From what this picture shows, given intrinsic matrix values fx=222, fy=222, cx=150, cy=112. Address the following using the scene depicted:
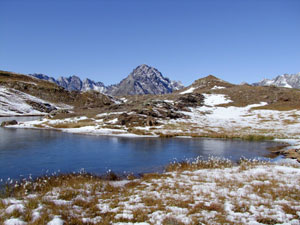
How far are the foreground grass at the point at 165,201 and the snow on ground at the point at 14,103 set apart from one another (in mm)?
131555

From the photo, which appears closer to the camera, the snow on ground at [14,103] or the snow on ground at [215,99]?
the snow on ground at [14,103]

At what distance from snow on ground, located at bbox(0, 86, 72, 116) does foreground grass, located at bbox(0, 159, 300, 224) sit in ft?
432

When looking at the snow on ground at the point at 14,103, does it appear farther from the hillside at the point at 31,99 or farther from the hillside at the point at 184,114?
the hillside at the point at 184,114

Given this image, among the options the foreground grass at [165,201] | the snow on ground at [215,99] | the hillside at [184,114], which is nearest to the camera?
the foreground grass at [165,201]

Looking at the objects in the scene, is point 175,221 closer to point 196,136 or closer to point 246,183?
point 246,183

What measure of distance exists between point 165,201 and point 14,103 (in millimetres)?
158374

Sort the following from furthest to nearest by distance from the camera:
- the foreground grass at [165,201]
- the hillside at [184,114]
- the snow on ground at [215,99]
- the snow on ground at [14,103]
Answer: the snow on ground at [215,99]
the snow on ground at [14,103]
the hillside at [184,114]
the foreground grass at [165,201]

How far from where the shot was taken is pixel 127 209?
11.2 meters

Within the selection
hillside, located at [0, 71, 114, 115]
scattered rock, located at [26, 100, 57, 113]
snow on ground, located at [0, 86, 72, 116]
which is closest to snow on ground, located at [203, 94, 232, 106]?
hillside, located at [0, 71, 114, 115]

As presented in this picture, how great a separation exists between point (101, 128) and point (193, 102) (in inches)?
3347

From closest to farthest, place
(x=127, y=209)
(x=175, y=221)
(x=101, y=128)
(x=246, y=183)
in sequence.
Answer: (x=175, y=221) → (x=127, y=209) → (x=246, y=183) → (x=101, y=128)

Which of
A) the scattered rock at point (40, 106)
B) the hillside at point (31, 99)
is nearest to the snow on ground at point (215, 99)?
the hillside at point (31, 99)

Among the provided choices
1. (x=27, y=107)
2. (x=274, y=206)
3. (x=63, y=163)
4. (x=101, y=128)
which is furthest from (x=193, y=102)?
(x=274, y=206)

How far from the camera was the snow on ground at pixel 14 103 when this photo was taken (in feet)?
431
